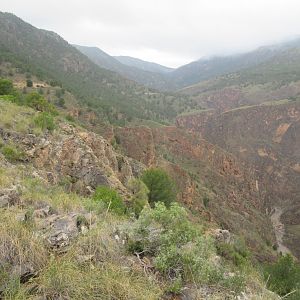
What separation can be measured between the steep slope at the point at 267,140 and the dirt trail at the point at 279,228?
27.3 inches

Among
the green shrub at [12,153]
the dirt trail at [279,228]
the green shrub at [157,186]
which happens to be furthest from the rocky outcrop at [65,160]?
the dirt trail at [279,228]

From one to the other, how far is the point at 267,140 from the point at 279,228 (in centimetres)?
4512

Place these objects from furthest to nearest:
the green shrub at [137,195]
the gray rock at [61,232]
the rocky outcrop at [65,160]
A: the green shrub at [137,195] → the rocky outcrop at [65,160] → the gray rock at [61,232]

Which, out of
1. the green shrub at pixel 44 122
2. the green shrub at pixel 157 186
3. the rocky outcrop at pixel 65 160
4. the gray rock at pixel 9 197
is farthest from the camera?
the green shrub at pixel 157 186

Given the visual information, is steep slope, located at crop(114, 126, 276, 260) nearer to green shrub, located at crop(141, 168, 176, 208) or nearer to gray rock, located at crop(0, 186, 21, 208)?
green shrub, located at crop(141, 168, 176, 208)

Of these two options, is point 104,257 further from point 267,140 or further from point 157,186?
point 267,140

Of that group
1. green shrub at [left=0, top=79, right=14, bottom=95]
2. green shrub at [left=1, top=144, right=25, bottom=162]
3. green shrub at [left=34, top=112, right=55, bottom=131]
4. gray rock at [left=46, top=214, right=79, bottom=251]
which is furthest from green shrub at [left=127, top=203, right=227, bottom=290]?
green shrub at [left=0, top=79, right=14, bottom=95]

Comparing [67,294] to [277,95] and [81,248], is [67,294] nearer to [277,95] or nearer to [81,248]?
[81,248]

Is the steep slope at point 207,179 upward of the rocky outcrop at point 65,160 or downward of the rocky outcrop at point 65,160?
downward

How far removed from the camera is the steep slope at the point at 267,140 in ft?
332

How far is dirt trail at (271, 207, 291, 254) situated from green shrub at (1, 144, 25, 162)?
57.3 m

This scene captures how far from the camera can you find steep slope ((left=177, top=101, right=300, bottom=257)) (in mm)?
101250

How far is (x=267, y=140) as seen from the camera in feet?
397

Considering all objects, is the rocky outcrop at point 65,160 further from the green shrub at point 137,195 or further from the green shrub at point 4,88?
the green shrub at point 4,88
